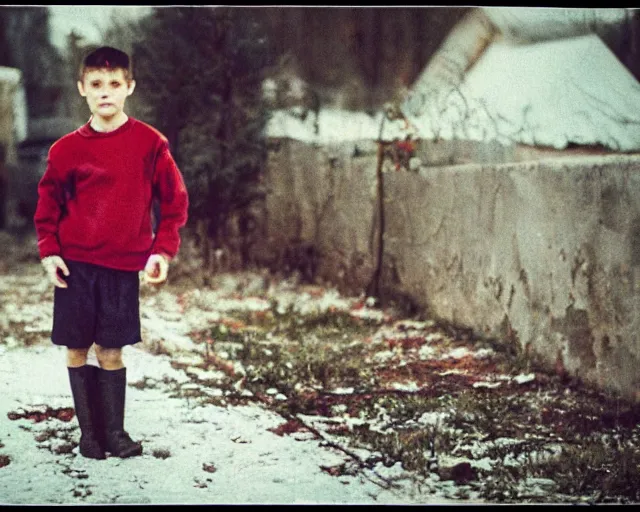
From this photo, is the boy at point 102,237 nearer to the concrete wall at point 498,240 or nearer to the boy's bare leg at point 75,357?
the boy's bare leg at point 75,357

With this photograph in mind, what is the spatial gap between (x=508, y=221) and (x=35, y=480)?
7.36 ft

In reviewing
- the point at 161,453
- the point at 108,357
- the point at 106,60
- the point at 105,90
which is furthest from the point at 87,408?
the point at 106,60

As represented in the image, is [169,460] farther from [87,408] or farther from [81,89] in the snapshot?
[81,89]

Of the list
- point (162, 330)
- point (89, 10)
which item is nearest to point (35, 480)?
point (162, 330)

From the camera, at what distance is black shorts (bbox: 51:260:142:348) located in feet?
9.48

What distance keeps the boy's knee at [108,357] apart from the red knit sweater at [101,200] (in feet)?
1.09

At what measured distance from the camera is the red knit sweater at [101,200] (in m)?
2.88

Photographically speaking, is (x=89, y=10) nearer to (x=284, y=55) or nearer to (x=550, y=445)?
(x=284, y=55)

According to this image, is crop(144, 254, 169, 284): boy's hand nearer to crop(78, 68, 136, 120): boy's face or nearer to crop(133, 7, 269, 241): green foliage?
crop(133, 7, 269, 241): green foliage

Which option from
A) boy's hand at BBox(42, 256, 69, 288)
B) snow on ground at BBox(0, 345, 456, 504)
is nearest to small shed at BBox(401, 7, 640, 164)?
snow on ground at BBox(0, 345, 456, 504)

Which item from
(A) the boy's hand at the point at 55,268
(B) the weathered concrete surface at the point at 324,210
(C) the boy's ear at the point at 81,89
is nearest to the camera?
(A) the boy's hand at the point at 55,268

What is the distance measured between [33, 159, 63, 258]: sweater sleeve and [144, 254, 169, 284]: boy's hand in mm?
347

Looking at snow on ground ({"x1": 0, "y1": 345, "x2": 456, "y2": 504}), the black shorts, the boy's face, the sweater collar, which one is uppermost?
the boy's face

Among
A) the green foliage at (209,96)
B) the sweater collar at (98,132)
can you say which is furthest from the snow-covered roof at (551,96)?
the sweater collar at (98,132)
